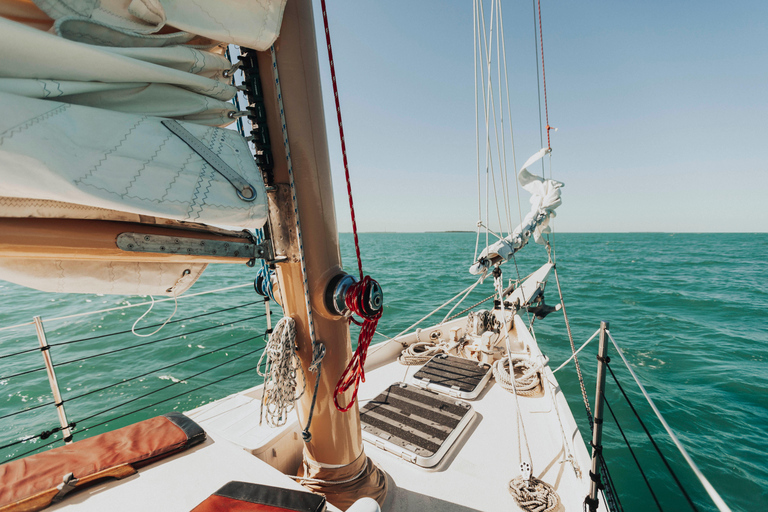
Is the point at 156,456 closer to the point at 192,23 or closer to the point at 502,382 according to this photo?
the point at 192,23

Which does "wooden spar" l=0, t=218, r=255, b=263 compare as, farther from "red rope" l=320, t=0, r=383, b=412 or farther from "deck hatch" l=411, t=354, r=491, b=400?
"deck hatch" l=411, t=354, r=491, b=400

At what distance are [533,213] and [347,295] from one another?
4031mm

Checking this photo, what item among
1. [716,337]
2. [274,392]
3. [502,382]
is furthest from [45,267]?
[716,337]

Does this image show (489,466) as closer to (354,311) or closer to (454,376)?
(454,376)

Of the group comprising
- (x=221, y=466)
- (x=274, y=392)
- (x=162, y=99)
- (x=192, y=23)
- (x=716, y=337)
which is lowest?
(x=716, y=337)

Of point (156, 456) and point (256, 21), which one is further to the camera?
point (156, 456)

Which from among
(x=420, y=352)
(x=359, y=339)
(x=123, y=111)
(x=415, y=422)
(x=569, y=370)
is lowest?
(x=569, y=370)

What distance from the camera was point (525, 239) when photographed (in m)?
4.38

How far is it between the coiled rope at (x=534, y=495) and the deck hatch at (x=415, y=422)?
0.52 m

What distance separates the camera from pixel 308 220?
1.44 meters

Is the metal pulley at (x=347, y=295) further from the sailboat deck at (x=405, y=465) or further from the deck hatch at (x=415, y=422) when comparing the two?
the deck hatch at (x=415, y=422)

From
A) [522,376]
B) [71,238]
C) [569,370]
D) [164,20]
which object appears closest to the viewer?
[71,238]

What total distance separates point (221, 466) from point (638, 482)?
462 cm

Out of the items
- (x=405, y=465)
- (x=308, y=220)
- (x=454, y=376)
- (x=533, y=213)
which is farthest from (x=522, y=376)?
(x=308, y=220)
